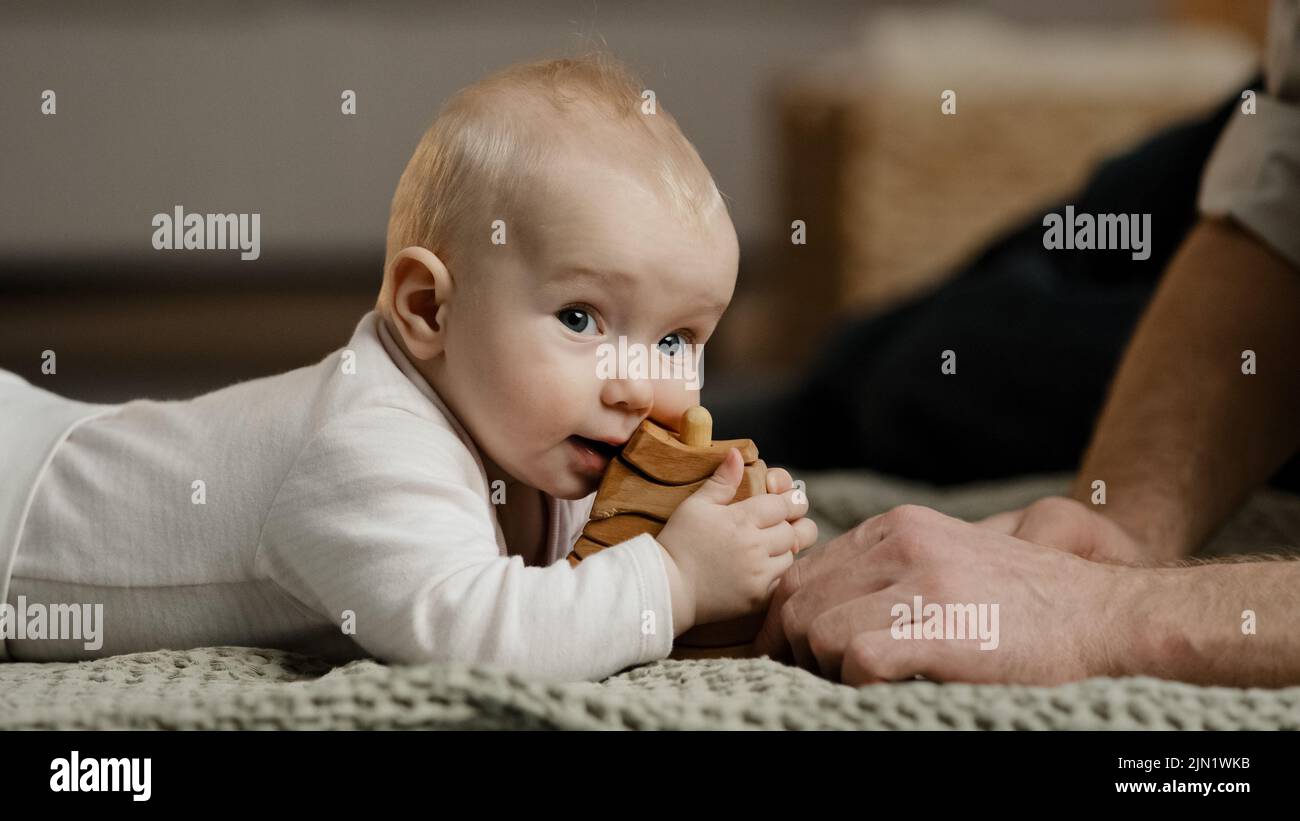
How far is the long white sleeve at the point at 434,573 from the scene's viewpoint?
63 cm

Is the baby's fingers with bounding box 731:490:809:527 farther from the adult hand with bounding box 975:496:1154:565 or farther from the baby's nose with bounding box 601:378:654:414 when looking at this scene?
the adult hand with bounding box 975:496:1154:565

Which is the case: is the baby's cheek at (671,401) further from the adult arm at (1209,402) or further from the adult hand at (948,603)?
the adult arm at (1209,402)

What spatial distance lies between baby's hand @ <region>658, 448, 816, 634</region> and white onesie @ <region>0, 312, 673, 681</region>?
18mm

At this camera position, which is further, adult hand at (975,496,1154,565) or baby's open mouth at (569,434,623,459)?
adult hand at (975,496,1154,565)

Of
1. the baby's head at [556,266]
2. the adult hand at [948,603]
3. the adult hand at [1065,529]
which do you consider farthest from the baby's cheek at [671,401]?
the adult hand at [1065,529]

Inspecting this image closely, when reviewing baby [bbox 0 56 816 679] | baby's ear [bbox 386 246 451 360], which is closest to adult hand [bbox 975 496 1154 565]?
baby [bbox 0 56 816 679]

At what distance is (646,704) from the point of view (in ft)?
1.89

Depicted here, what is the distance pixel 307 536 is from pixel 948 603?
326mm

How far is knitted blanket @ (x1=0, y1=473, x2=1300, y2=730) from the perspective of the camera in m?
0.57

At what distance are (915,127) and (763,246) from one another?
961mm

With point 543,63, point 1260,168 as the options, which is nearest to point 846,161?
point 1260,168

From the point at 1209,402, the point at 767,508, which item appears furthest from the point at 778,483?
the point at 1209,402

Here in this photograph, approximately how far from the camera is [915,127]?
8.21ft
